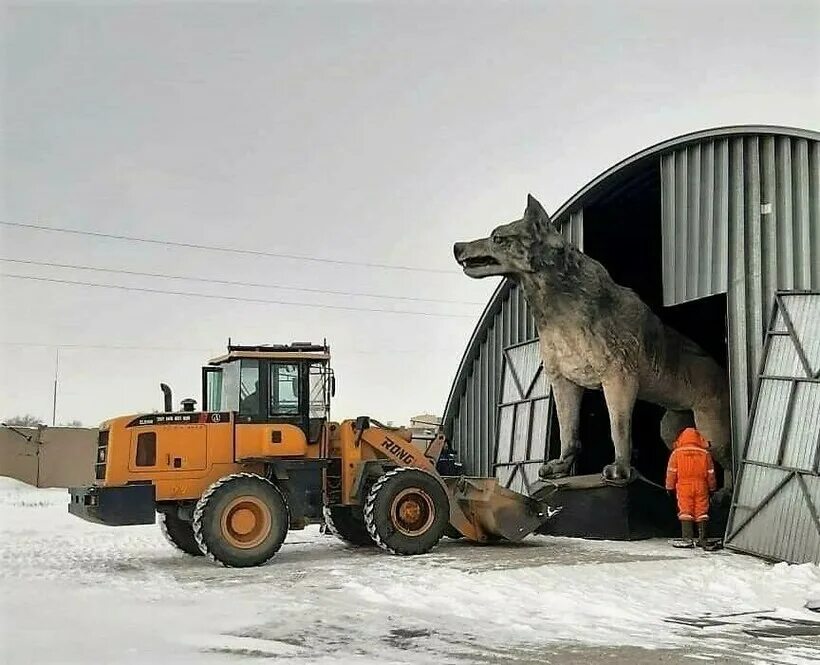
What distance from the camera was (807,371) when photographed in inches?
480

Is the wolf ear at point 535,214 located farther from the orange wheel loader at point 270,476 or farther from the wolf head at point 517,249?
the orange wheel loader at point 270,476

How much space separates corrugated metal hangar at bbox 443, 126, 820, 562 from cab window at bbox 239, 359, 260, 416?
6301 millimetres

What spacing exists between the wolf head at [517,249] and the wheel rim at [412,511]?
3.86 meters

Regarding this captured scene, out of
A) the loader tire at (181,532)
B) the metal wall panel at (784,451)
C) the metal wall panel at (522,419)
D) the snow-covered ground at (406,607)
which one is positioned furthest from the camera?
the metal wall panel at (522,419)

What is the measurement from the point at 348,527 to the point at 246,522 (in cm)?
289

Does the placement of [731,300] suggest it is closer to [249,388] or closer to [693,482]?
[693,482]

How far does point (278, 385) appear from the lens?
12.5m

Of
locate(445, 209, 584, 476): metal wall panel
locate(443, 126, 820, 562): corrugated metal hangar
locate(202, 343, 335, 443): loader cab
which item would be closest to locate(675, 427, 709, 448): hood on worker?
locate(443, 126, 820, 562): corrugated metal hangar

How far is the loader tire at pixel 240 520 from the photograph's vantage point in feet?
37.0

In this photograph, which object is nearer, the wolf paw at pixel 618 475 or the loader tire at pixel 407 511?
the loader tire at pixel 407 511

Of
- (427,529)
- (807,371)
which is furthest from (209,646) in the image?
(807,371)

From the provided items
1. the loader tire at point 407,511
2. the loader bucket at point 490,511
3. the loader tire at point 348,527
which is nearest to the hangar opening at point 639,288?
the loader bucket at point 490,511

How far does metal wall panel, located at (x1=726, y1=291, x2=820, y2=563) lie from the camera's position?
1165cm

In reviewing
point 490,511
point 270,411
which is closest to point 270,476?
point 270,411
